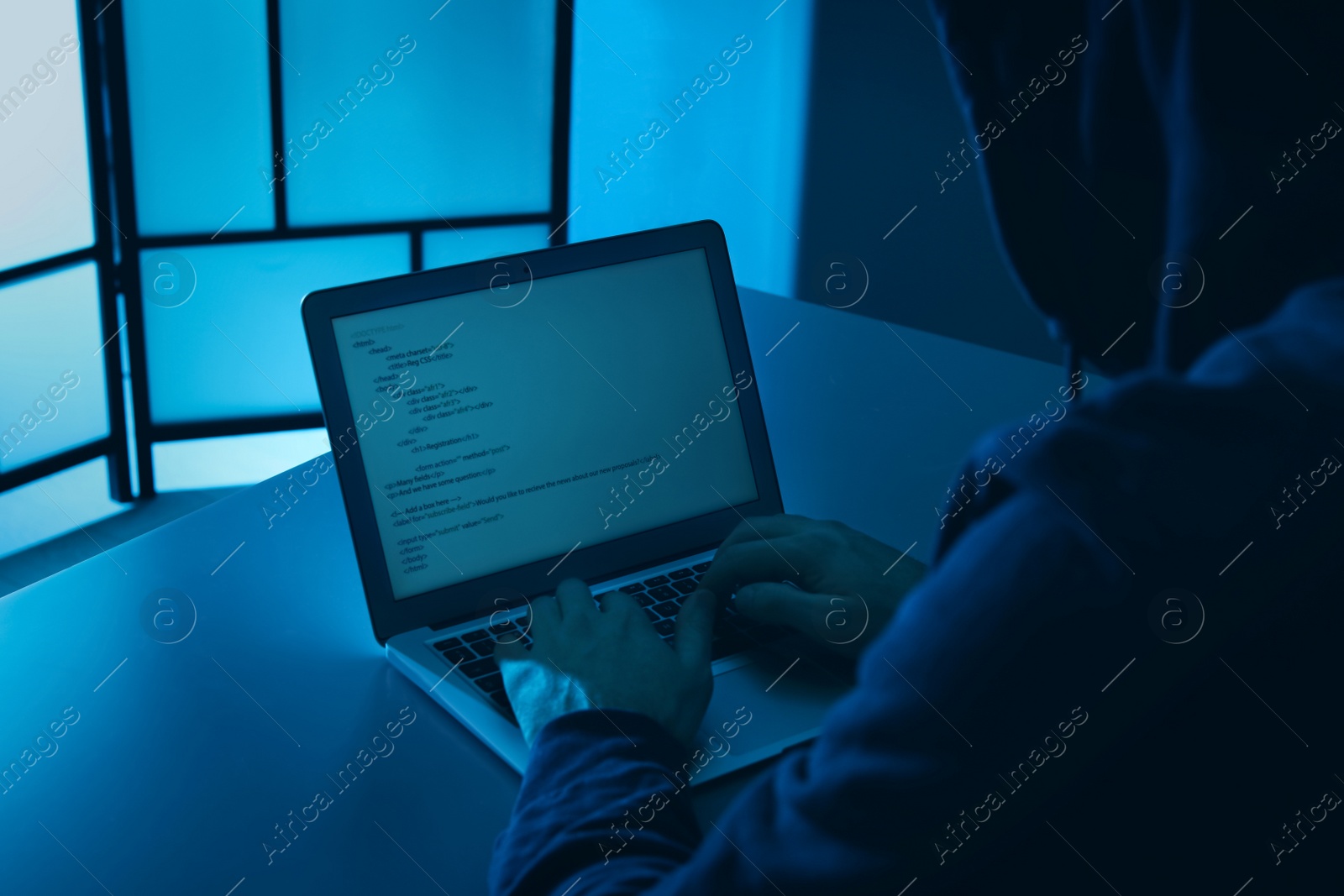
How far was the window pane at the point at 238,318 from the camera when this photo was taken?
3.31m

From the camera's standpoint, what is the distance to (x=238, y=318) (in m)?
3.47

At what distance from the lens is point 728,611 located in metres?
0.84

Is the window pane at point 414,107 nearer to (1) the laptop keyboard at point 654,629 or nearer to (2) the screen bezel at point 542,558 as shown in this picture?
(2) the screen bezel at point 542,558

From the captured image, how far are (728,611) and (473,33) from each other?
10.3ft

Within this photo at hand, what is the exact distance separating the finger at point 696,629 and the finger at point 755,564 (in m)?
0.02

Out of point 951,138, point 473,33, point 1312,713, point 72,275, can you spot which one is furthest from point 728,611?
point 473,33

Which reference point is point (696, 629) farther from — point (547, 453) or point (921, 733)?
point (921, 733)

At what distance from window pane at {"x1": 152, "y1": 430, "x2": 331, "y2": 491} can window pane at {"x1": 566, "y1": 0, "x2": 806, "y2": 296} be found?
4.46 ft

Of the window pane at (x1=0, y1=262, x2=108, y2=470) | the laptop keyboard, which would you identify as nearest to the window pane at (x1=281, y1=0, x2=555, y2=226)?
the window pane at (x1=0, y1=262, x2=108, y2=470)

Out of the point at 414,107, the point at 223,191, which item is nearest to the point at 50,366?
the point at 223,191

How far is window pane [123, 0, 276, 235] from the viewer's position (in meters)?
3.08

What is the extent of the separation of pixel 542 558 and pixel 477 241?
10.2ft

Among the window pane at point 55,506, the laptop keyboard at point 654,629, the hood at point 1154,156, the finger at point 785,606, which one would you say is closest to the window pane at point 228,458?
the window pane at point 55,506

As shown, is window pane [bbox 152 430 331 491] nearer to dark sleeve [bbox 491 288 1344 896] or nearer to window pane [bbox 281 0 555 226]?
window pane [bbox 281 0 555 226]
